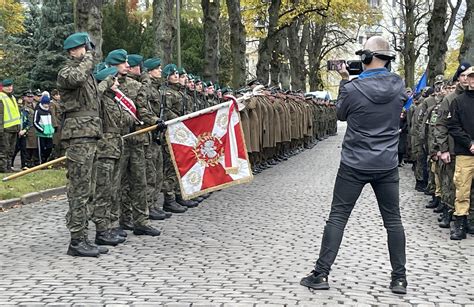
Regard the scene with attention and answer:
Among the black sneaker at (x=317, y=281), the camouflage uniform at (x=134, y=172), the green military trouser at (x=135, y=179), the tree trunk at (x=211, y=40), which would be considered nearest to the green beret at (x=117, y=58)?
the camouflage uniform at (x=134, y=172)

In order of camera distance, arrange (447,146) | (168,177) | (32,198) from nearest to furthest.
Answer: (447,146)
(168,177)
(32,198)

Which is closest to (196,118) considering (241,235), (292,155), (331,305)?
(241,235)

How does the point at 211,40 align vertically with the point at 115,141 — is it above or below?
A: above

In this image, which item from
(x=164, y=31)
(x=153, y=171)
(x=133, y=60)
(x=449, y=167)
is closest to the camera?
(x=133, y=60)

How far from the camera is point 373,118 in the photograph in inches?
248

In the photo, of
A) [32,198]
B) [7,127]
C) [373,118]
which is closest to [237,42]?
[7,127]

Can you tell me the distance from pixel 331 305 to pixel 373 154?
1351 millimetres

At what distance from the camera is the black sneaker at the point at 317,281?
6.33m

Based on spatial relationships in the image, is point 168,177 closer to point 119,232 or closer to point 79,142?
point 119,232

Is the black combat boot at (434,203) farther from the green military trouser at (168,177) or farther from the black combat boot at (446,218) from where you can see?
the green military trouser at (168,177)

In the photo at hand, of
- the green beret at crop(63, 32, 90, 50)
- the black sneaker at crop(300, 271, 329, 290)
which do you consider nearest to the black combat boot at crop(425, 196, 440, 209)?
the black sneaker at crop(300, 271, 329, 290)

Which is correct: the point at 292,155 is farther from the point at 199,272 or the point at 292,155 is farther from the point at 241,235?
the point at 199,272

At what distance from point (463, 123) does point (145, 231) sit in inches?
167

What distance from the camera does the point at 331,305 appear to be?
5859mm
